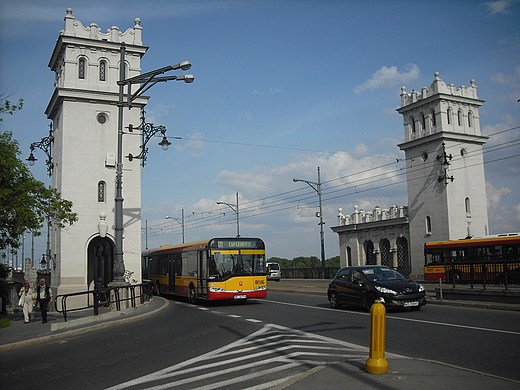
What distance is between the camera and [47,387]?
25.1 feet

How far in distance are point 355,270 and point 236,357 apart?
30.8 feet

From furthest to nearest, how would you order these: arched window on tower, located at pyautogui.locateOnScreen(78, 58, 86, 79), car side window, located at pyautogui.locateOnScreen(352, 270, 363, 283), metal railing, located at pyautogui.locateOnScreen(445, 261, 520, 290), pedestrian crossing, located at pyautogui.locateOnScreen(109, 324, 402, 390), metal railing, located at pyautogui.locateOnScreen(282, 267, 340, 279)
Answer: metal railing, located at pyautogui.locateOnScreen(282, 267, 340, 279), arched window on tower, located at pyautogui.locateOnScreen(78, 58, 86, 79), metal railing, located at pyautogui.locateOnScreen(445, 261, 520, 290), car side window, located at pyautogui.locateOnScreen(352, 270, 363, 283), pedestrian crossing, located at pyautogui.locateOnScreen(109, 324, 402, 390)

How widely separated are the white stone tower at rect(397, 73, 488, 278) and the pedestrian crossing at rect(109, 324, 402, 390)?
3874cm

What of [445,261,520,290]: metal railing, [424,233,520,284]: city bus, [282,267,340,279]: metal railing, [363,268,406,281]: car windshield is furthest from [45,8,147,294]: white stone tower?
[282,267,340,279]: metal railing

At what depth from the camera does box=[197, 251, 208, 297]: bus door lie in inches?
875

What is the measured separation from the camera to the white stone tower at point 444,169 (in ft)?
156

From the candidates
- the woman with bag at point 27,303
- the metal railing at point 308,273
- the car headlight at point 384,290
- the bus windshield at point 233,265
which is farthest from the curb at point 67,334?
the metal railing at point 308,273

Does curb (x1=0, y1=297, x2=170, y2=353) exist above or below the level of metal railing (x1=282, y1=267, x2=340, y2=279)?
above

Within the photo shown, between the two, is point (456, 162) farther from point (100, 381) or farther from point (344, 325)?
point (100, 381)

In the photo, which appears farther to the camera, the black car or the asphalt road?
the black car

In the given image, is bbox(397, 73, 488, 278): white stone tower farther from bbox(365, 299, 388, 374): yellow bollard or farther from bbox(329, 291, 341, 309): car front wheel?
bbox(365, 299, 388, 374): yellow bollard

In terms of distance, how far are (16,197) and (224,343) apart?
10.2 metres

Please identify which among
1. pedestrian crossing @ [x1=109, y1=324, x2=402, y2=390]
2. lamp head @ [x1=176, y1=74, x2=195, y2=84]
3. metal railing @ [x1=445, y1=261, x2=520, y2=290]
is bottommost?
pedestrian crossing @ [x1=109, y1=324, x2=402, y2=390]

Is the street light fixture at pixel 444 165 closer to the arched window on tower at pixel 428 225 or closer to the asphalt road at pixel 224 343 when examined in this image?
the arched window on tower at pixel 428 225
